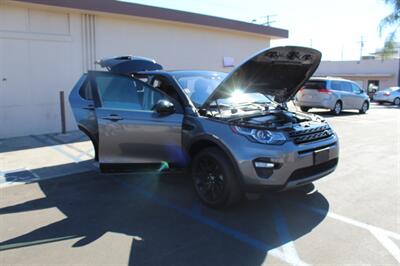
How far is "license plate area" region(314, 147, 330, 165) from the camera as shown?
445 centimetres

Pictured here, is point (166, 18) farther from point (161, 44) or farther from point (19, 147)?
point (19, 147)

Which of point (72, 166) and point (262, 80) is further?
point (72, 166)

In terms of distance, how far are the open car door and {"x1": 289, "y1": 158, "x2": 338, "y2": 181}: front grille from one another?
1.56m

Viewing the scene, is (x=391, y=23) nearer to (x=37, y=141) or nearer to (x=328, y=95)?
(x=328, y=95)

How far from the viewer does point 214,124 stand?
4516mm

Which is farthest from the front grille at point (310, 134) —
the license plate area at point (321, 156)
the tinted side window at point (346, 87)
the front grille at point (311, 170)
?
the tinted side window at point (346, 87)

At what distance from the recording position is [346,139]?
9.63 meters

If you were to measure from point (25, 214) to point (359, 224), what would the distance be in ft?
13.1

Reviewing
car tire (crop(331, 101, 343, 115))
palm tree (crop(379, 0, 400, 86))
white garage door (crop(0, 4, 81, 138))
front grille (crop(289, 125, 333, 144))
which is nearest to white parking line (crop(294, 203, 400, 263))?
front grille (crop(289, 125, 333, 144))

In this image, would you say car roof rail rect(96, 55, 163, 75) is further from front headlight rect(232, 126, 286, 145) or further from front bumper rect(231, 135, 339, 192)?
front bumper rect(231, 135, 339, 192)

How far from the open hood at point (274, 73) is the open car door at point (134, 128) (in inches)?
26.7

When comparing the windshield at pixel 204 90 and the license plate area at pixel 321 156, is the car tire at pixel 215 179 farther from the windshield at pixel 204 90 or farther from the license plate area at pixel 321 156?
the license plate area at pixel 321 156

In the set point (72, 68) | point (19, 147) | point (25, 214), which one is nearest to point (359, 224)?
point (25, 214)

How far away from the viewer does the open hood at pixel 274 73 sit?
15.5ft
